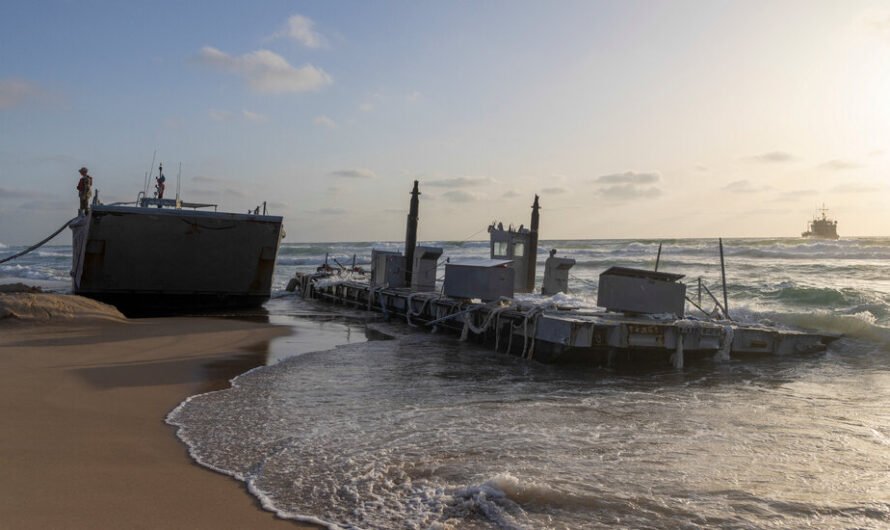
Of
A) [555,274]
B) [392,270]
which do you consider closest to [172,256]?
[392,270]

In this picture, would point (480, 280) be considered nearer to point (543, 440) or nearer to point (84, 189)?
point (543, 440)

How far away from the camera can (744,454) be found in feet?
20.0

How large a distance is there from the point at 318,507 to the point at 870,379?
10.3 metres

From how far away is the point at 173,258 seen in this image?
1908cm

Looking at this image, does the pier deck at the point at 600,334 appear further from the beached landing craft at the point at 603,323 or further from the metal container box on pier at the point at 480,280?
the metal container box on pier at the point at 480,280

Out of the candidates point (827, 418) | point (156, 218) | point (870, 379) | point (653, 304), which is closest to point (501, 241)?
point (653, 304)

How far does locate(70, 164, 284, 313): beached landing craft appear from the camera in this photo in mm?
17984

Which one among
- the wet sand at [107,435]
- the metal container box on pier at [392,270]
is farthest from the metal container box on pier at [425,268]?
the wet sand at [107,435]

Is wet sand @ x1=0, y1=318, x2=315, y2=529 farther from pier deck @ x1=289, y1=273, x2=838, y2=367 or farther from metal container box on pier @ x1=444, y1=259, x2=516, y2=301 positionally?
metal container box on pier @ x1=444, y1=259, x2=516, y2=301

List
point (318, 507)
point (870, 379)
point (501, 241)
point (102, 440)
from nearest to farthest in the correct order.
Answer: point (318, 507) → point (102, 440) → point (870, 379) → point (501, 241)

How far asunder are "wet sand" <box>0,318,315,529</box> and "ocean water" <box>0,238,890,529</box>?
33 centimetres

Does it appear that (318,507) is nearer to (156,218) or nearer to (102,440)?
(102,440)

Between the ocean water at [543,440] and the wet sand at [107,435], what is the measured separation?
33 centimetres

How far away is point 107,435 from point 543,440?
375cm
